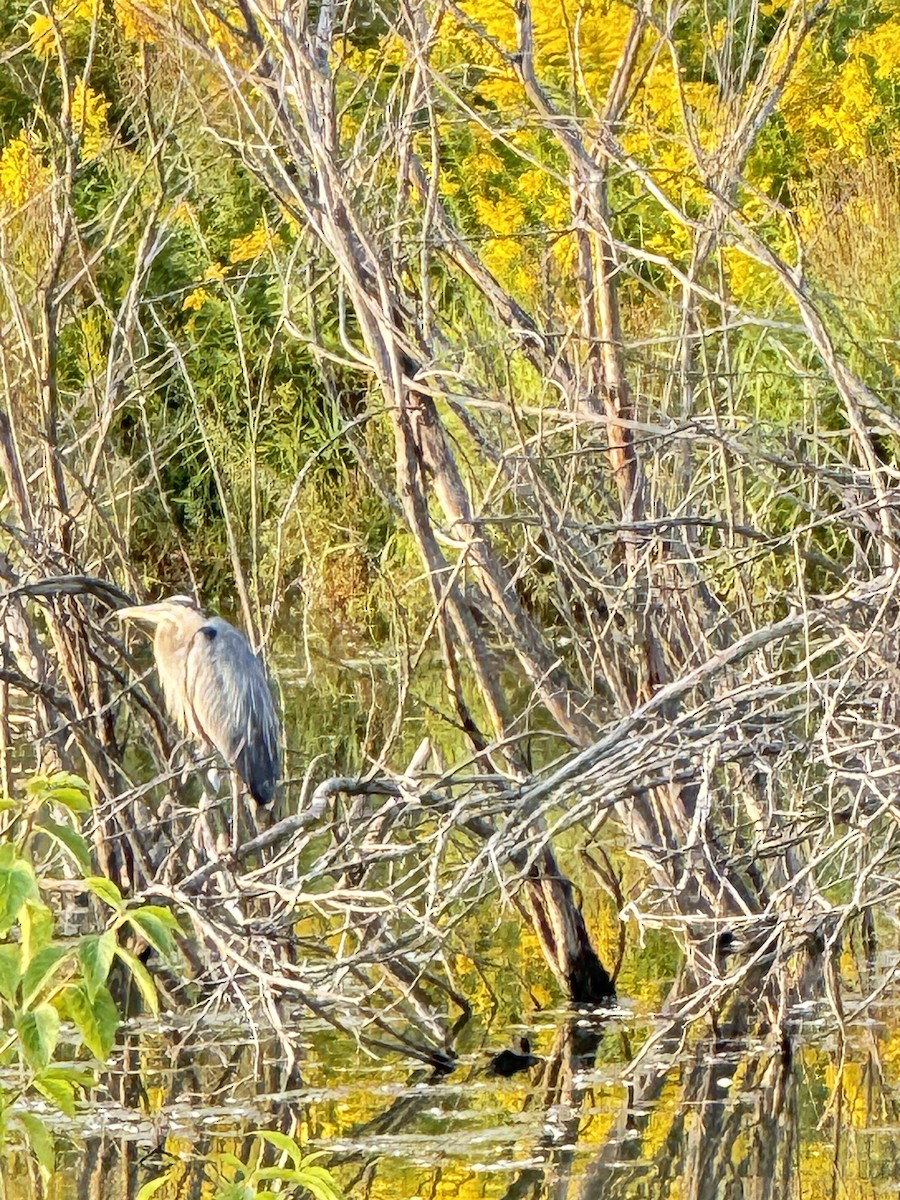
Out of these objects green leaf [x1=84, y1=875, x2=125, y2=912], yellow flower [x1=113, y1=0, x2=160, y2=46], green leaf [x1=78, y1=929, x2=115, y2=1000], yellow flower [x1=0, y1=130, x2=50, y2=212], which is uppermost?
yellow flower [x1=113, y1=0, x2=160, y2=46]

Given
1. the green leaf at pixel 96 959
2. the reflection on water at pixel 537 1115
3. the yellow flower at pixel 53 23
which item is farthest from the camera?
the yellow flower at pixel 53 23

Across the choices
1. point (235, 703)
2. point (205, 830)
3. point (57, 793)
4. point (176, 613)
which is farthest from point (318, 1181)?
point (176, 613)

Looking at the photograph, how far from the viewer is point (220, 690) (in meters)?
5.87

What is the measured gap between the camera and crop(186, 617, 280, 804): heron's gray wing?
5.72 metres

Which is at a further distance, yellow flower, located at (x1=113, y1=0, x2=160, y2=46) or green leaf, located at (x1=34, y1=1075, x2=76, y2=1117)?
yellow flower, located at (x1=113, y1=0, x2=160, y2=46)

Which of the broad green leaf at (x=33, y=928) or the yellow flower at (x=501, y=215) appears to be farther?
the yellow flower at (x=501, y=215)

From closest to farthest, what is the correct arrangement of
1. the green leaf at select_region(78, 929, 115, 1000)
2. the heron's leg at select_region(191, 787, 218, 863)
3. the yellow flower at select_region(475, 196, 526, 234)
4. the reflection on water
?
the green leaf at select_region(78, 929, 115, 1000)
the reflection on water
the heron's leg at select_region(191, 787, 218, 863)
the yellow flower at select_region(475, 196, 526, 234)

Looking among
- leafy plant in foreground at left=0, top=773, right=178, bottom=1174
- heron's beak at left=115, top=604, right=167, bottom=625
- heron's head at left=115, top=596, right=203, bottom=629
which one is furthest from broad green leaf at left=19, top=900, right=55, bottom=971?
heron's head at left=115, top=596, right=203, bottom=629

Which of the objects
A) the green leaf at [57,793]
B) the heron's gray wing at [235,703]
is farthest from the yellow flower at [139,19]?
the green leaf at [57,793]

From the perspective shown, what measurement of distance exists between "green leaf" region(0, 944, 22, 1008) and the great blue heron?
3.32 meters

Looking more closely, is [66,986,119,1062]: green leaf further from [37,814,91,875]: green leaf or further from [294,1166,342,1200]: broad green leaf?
[294,1166,342,1200]: broad green leaf

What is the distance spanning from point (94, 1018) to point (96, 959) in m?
0.12

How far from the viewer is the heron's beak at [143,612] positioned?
4738 millimetres

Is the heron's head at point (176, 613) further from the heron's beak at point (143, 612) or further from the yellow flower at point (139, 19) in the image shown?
the yellow flower at point (139, 19)
